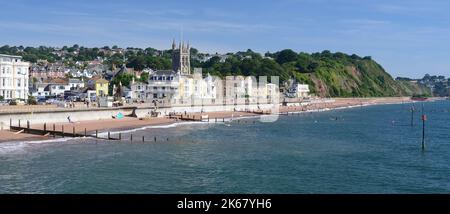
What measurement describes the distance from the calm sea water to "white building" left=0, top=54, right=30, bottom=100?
33.8m

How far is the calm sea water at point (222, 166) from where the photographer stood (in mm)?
28844

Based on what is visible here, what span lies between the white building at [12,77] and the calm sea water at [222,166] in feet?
111

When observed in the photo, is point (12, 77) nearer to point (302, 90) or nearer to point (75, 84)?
point (75, 84)

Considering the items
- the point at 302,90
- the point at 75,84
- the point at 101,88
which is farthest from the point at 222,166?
the point at 302,90

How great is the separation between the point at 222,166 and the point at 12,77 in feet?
183

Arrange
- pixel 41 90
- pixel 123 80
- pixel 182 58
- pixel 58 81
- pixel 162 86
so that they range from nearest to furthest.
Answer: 1. pixel 162 86
2. pixel 41 90
3. pixel 123 80
4. pixel 58 81
5. pixel 182 58

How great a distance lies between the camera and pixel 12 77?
8031 centimetres

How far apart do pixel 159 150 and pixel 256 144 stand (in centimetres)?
1148

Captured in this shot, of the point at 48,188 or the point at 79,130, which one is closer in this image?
the point at 48,188

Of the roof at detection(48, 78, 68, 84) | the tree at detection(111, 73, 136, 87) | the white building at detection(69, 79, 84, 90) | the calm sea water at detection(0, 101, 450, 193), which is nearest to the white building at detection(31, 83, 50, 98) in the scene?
the roof at detection(48, 78, 68, 84)

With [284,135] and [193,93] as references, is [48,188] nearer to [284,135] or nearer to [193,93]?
[284,135]

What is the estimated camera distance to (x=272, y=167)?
36.1 m

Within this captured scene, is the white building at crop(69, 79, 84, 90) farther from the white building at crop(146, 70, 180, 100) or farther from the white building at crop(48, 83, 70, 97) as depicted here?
the white building at crop(146, 70, 180, 100)

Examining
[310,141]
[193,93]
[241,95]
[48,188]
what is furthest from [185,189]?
[241,95]
